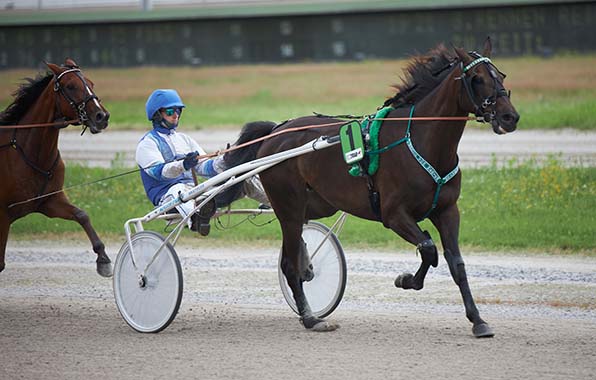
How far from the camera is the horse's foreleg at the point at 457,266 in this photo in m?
6.45

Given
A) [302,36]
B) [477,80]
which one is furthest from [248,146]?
[302,36]

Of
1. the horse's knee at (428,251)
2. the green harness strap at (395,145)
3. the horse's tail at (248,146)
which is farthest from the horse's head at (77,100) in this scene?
the horse's knee at (428,251)

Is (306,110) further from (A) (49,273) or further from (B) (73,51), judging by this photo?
(A) (49,273)

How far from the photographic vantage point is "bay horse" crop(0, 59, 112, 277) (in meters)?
8.12

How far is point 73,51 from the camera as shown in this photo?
28.0 m

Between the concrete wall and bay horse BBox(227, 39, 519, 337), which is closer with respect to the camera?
bay horse BBox(227, 39, 519, 337)

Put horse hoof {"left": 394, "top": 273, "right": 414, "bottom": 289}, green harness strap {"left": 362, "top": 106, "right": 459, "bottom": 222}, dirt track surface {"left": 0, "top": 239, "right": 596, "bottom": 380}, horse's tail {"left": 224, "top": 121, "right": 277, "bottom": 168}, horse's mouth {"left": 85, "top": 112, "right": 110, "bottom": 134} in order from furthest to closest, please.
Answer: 1. horse's mouth {"left": 85, "top": 112, "right": 110, "bottom": 134}
2. horse's tail {"left": 224, "top": 121, "right": 277, "bottom": 168}
3. horse hoof {"left": 394, "top": 273, "right": 414, "bottom": 289}
4. green harness strap {"left": 362, "top": 106, "right": 459, "bottom": 222}
5. dirt track surface {"left": 0, "top": 239, "right": 596, "bottom": 380}

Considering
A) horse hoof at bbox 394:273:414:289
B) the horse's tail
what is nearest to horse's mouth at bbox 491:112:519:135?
horse hoof at bbox 394:273:414:289

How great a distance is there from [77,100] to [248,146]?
1.43 m

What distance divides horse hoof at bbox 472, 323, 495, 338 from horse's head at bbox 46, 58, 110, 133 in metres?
3.24

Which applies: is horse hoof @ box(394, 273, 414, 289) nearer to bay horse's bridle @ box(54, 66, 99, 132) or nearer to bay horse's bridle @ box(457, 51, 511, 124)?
bay horse's bridle @ box(457, 51, 511, 124)

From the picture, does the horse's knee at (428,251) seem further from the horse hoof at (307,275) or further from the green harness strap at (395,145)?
the horse hoof at (307,275)

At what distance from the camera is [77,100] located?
804 centimetres

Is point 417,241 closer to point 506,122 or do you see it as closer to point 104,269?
point 506,122
